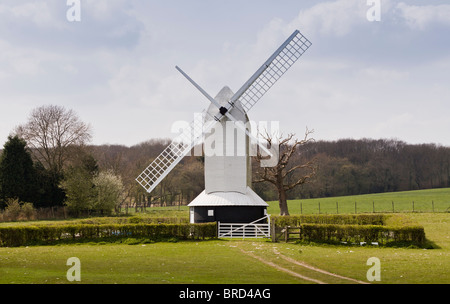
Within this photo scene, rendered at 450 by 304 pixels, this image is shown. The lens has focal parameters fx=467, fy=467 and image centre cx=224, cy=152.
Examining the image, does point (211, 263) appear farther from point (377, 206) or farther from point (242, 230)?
point (377, 206)

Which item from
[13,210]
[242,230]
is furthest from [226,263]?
[13,210]

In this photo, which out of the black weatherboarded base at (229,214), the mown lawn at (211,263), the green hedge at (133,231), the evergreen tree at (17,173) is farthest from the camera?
the evergreen tree at (17,173)

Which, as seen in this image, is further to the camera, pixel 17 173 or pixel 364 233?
pixel 17 173

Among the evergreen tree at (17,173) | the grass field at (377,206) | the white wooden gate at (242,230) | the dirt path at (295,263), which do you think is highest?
the evergreen tree at (17,173)

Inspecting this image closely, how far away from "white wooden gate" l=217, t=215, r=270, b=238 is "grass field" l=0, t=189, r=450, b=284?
2.59 metres

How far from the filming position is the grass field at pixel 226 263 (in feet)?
45.5

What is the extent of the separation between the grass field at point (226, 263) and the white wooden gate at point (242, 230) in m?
2.59

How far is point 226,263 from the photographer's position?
17.2 metres

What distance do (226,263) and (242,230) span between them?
11725 millimetres

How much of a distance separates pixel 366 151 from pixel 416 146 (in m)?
10.2

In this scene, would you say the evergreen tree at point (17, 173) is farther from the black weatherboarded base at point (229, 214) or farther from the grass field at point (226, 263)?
the black weatherboarded base at point (229, 214)

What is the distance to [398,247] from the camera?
75.7 ft

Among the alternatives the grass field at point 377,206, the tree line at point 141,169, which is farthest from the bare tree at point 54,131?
the grass field at point 377,206
